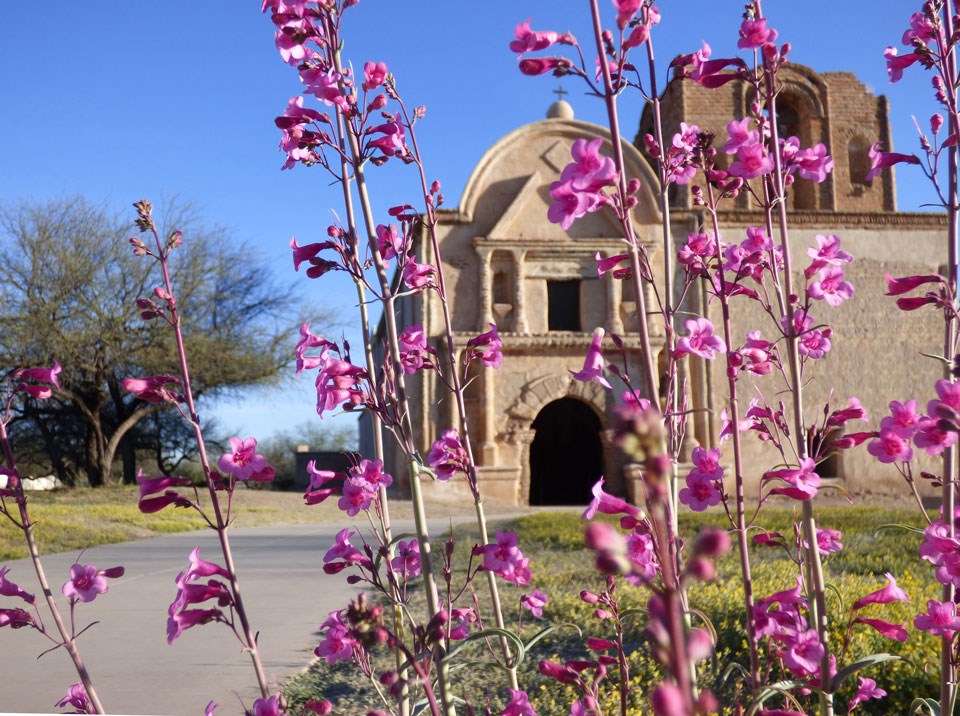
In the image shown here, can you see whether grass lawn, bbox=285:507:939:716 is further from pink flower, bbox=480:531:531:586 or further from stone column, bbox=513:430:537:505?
stone column, bbox=513:430:537:505

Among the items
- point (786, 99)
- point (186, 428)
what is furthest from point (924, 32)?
point (186, 428)

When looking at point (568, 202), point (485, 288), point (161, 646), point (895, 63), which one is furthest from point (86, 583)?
point (485, 288)

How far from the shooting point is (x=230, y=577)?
177 cm

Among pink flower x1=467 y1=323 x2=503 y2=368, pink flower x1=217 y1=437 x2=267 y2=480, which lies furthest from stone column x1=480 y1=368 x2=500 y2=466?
pink flower x1=217 y1=437 x2=267 y2=480

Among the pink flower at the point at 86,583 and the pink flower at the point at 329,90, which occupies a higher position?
the pink flower at the point at 329,90

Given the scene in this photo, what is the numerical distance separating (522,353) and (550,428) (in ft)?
20.0

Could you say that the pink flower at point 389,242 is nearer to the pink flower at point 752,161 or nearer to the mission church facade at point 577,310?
the pink flower at point 752,161

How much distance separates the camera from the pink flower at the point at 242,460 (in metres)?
1.99

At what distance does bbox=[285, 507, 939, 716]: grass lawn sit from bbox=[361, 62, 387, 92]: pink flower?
1.46m

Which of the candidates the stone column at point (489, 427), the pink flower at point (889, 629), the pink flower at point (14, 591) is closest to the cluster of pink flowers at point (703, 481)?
the pink flower at point (889, 629)

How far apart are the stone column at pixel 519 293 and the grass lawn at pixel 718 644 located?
9.29 m

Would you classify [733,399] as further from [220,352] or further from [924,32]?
[220,352]

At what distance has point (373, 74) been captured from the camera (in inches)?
88.0

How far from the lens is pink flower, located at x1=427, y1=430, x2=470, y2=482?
7.58 feet
